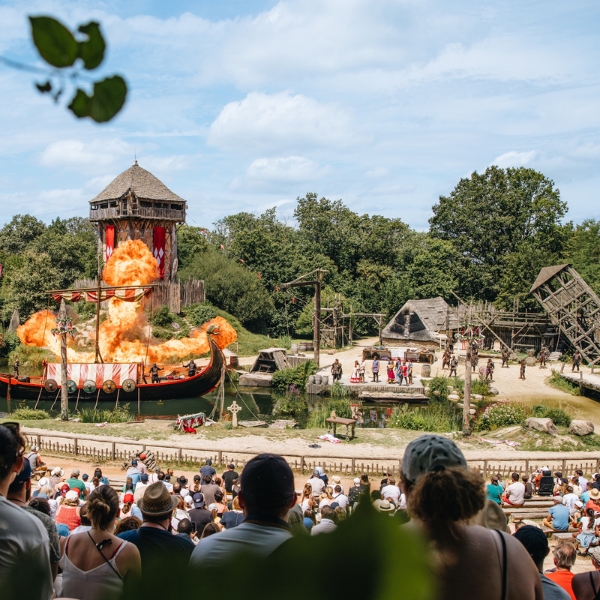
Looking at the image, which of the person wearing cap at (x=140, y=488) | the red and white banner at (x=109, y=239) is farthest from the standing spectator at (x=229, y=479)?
the red and white banner at (x=109, y=239)

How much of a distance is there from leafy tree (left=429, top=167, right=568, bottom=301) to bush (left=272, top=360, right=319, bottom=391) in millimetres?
22625

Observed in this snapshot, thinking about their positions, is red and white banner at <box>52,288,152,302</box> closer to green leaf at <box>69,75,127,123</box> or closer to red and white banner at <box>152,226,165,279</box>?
red and white banner at <box>152,226,165,279</box>

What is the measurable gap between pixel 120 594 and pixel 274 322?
4474 centimetres

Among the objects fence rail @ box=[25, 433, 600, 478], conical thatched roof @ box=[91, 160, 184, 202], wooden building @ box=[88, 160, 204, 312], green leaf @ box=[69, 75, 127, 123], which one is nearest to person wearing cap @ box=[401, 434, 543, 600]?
green leaf @ box=[69, 75, 127, 123]

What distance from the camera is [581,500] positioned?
11.0 m

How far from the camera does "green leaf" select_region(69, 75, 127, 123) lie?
83cm

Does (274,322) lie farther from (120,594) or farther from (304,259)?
(120,594)

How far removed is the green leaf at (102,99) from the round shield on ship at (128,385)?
2623 centimetres

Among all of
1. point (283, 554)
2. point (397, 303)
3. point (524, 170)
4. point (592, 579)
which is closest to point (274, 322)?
point (397, 303)

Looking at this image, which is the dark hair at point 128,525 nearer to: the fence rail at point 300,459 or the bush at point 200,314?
the fence rail at point 300,459

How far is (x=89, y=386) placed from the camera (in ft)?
84.3

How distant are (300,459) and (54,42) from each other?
1562 cm

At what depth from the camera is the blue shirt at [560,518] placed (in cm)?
986

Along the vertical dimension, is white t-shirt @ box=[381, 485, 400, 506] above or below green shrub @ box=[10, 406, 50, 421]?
above
